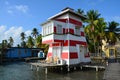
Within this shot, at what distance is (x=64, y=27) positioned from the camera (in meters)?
30.3

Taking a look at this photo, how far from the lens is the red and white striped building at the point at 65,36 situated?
29094mm

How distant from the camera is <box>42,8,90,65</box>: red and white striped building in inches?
1145

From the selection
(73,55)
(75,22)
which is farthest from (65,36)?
(75,22)

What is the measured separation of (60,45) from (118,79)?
14313 millimetres

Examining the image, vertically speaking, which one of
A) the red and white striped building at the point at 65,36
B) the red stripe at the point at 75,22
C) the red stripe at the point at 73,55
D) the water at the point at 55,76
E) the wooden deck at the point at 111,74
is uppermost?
the red stripe at the point at 75,22

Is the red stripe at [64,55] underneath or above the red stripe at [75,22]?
underneath

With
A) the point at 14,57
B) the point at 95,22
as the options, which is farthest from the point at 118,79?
the point at 14,57

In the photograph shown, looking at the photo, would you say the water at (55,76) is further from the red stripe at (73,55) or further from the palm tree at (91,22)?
the palm tree at (91,22)

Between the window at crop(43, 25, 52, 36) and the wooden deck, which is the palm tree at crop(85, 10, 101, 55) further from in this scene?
the wooden deck

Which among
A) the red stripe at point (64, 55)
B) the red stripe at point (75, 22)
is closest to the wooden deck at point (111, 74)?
the red stripe at point (64, 55)

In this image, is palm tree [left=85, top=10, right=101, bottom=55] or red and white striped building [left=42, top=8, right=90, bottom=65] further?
palm tree [left=85, top=10, right=101, bottom=55]

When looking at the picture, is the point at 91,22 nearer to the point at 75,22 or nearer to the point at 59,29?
the point at 75,22

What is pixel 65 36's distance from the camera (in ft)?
98.4

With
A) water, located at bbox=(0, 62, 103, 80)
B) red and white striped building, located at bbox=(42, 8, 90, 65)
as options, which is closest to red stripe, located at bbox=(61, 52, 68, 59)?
red and white striped building, located at bbox=(42, 8, 90, 65)
